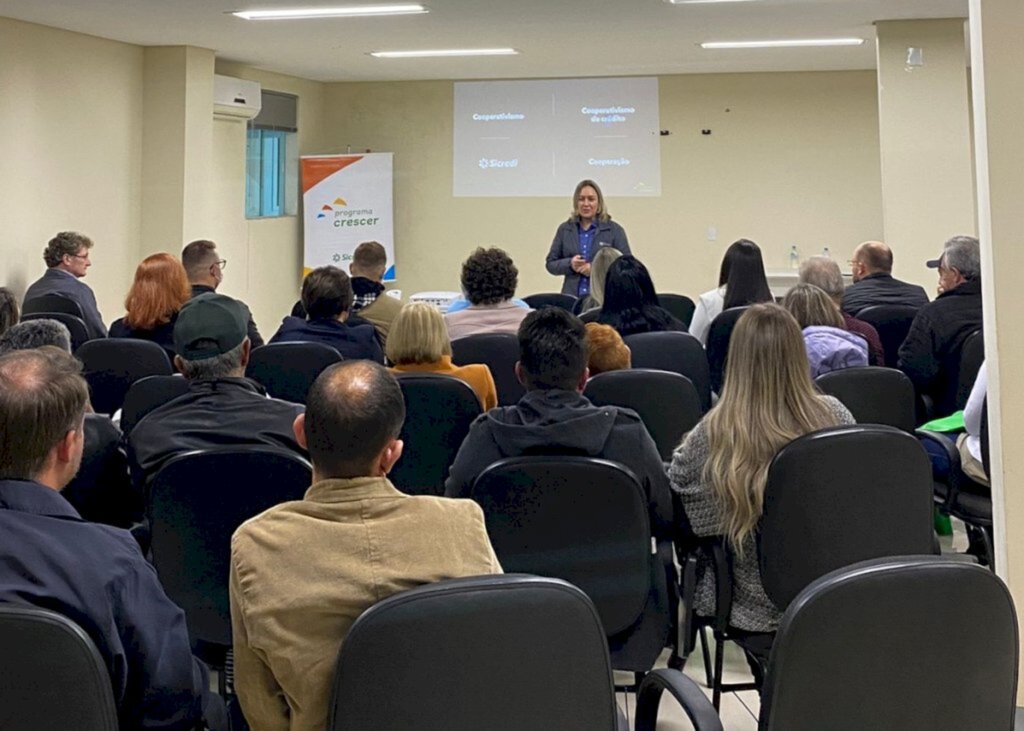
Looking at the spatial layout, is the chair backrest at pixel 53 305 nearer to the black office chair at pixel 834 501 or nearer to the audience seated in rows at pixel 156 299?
the audience seated in rows at pixel 156 299

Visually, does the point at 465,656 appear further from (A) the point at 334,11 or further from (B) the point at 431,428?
(A) the point at 334,11

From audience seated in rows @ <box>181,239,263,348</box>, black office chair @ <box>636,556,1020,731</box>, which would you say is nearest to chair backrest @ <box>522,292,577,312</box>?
audience seated in rows @ <box>181,239,263,348</box>

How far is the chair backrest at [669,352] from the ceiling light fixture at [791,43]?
4557 millimetres

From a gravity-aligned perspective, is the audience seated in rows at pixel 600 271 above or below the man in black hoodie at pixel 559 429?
above

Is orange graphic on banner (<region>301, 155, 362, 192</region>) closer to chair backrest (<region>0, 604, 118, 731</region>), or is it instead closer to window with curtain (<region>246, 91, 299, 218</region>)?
window with curtain (<region>246, 91, 299, 218</region>)

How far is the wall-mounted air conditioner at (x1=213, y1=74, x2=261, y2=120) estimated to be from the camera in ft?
29.0

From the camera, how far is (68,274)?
21.5 feet

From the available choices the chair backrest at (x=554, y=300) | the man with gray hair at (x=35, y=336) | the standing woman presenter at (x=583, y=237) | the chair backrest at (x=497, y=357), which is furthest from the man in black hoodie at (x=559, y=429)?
the standing woman presenter at (x=583, y=237)

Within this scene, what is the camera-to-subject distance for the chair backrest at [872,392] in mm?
3686

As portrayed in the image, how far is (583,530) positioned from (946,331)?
254 centimetres

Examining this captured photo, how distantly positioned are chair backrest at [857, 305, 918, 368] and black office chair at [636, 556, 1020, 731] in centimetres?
372

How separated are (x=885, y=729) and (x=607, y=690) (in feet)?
1.35

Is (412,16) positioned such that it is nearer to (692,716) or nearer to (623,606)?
(623,606)

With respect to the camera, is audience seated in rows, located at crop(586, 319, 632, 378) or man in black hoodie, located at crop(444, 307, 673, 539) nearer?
man in black hoodie, located at crop(444, 307, 673, 539)
